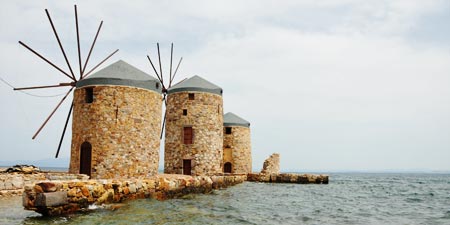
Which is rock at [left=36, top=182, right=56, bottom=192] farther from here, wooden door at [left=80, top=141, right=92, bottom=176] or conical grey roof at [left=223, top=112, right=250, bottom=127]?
conical grey roof at [left=223, top=112, right=250, bottom=127]

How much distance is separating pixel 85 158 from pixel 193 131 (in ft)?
25.7

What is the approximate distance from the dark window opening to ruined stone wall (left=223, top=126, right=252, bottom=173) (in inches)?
277

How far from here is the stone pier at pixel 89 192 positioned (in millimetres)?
8766

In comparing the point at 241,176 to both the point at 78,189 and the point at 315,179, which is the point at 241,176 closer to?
the point at 315,179

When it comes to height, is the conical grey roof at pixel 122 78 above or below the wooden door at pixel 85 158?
above

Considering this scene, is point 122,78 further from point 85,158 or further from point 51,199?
point 51,199

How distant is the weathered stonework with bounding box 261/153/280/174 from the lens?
29462 mm

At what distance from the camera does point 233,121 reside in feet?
97.0

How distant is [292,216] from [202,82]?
13.7 meters

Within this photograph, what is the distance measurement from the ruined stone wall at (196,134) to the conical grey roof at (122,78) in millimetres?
5473

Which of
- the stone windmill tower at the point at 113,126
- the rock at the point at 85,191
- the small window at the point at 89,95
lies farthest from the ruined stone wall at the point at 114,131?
the rock at the point at 85,191

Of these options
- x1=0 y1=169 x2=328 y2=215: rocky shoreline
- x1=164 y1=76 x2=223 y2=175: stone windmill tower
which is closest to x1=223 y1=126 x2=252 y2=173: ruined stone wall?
x1=164 y1=76 x2=223 y2=175: stone windmill tower

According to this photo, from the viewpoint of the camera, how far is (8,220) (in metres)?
8.39

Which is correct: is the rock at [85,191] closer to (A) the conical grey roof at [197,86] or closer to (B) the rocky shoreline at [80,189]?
(B) the rocky shoreline at [80,189]
